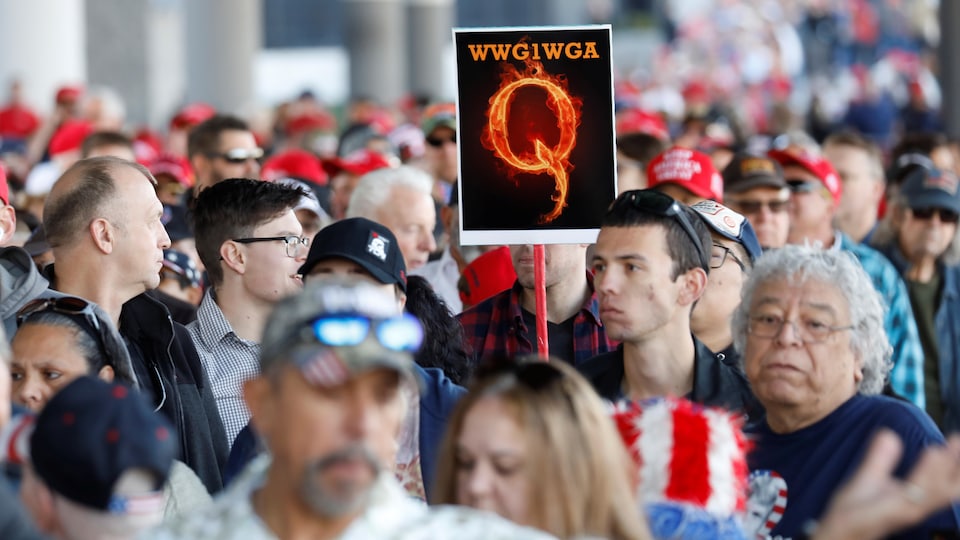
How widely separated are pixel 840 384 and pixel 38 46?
47.8ft

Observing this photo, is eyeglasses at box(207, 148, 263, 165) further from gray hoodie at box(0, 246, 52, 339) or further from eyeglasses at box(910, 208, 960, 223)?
gray hoodie at box(0, 246, 52, 339)

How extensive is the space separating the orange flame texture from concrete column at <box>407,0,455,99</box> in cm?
3294

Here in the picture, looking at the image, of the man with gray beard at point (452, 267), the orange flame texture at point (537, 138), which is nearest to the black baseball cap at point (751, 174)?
the man with gray beard at point (452, 267)

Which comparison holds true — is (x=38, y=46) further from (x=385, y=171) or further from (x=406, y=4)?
(x=406, y=4)

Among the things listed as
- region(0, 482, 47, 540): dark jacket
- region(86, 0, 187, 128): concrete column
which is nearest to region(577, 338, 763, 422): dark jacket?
region(0, 482, 47, 540): dark jacket

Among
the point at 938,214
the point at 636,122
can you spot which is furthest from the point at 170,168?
the point at 636,122

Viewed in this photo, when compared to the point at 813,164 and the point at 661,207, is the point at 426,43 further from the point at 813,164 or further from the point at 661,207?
the point at 661,207

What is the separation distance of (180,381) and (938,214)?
486cm

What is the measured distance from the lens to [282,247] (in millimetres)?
6680

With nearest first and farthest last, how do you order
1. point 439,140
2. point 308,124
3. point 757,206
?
point 757,206 < point 439,140 < point 308,124

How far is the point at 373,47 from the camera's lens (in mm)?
36469

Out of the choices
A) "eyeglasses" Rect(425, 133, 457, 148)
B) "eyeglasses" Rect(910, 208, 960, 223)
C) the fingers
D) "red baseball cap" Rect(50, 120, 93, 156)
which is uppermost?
"red baseball cap" Rect(50, 120, 93, 156)

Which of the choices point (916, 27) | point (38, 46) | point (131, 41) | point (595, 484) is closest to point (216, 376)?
point (595, 484)

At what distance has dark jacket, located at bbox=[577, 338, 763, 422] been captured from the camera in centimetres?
558
